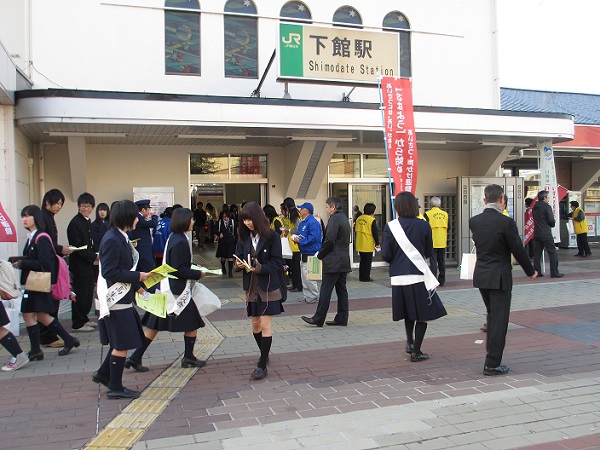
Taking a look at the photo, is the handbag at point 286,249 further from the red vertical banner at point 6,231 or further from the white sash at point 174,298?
the red vertical banner at point 6,231

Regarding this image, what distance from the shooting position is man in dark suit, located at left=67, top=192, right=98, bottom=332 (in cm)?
736

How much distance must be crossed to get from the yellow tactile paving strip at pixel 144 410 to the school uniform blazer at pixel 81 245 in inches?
87.1

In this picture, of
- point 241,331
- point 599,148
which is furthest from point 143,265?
point 599,148

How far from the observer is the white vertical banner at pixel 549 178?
12492 millimetres

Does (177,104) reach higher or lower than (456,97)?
lower

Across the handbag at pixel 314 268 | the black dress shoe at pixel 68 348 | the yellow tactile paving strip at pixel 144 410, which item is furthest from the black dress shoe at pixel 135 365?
the handbag at pixel 314 268

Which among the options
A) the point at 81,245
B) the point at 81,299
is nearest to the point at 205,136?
the point at 81,245

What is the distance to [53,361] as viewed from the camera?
609 centimetres

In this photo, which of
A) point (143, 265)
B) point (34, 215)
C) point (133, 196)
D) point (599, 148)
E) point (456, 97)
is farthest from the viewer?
point (599, 148)

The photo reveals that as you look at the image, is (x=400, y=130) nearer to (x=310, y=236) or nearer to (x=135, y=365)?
(x=310, y=236)

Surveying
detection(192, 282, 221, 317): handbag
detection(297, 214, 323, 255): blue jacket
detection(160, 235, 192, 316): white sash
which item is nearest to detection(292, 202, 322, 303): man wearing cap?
detection(297, 214, 323, 255): blue jacket

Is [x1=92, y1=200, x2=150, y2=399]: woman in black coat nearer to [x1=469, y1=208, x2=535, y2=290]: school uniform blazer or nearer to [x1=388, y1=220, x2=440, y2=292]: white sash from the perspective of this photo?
[x1=388, y1=220, x2=440, y2=292]: white sash

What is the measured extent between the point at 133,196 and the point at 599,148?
12898 mm

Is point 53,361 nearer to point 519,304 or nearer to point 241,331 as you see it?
point 241,331
